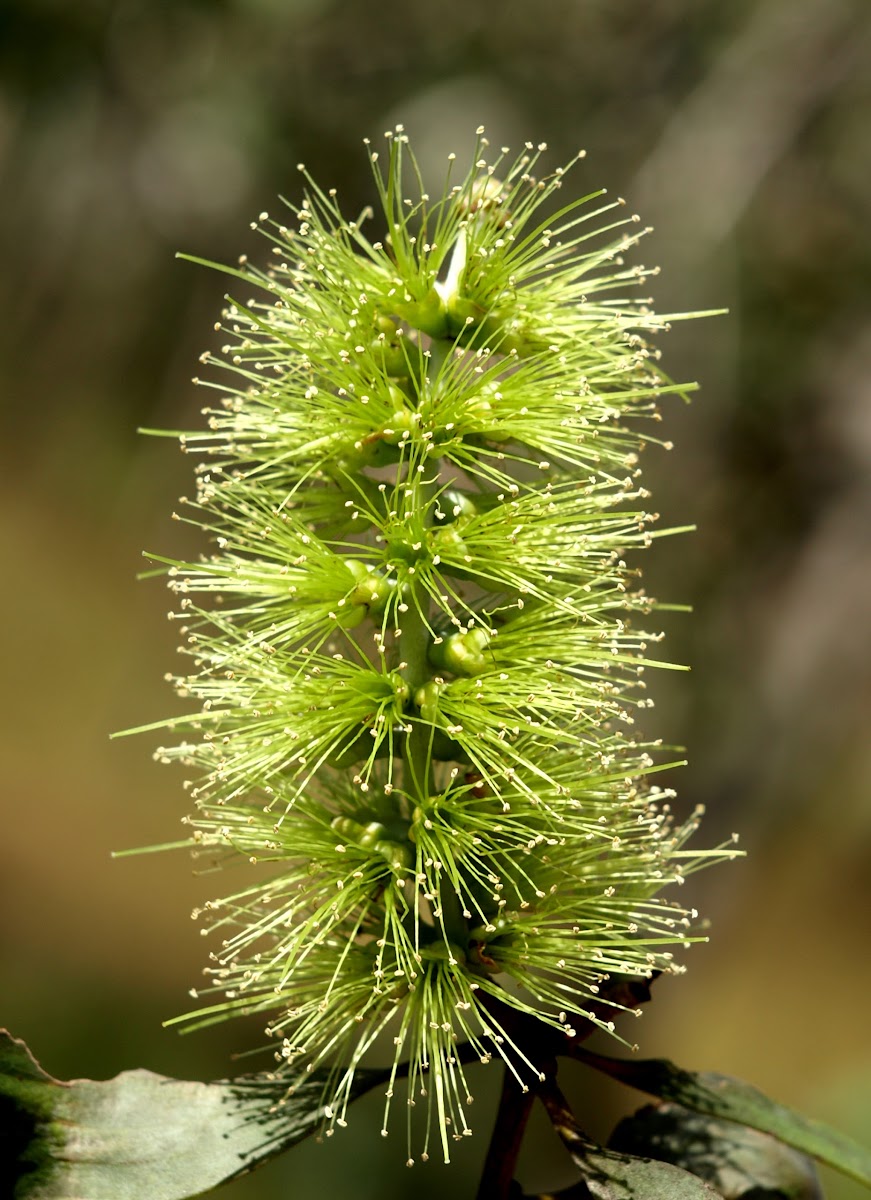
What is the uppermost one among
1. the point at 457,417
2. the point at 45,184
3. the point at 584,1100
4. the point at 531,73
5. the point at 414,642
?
the point at 531,73

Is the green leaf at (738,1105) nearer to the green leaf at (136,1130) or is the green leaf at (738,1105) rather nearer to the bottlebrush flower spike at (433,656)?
the bottlebrush flower spike at (433,656)

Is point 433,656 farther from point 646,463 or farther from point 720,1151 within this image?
point 646,463

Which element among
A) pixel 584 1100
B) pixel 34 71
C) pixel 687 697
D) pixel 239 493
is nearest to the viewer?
pixel 239 493

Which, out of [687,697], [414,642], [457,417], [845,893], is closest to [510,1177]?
[414,642]

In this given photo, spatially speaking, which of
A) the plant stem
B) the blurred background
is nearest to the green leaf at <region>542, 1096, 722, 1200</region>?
the plant stem

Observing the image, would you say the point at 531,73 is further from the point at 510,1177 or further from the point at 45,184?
the point at 510,1177

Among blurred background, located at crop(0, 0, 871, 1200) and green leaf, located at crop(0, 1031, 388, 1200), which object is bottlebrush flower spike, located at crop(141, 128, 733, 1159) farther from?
blurred background, located at crop(0, 0, 871, 1200)
